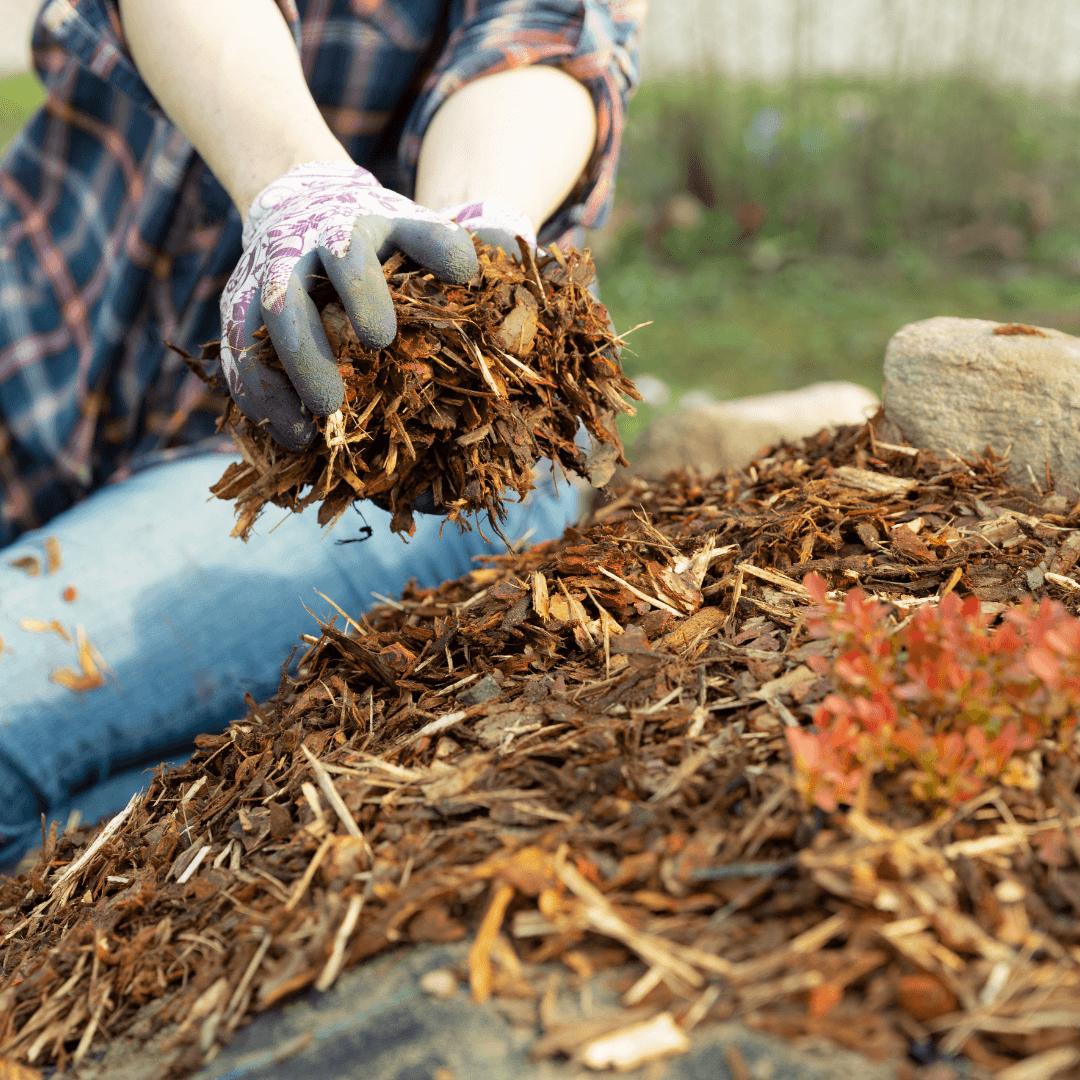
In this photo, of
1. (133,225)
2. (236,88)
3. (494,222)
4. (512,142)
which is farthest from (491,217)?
(133,225)

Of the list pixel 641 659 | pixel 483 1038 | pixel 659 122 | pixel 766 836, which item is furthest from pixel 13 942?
pixel 659 122

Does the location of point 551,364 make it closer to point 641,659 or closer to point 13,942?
point 641,659

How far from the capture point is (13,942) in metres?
1.56

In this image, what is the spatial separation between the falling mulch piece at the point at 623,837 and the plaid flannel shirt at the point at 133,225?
1561 millimetres

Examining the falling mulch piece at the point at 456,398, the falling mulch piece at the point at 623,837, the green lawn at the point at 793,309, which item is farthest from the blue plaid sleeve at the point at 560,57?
the green lawn at the point at 793,309

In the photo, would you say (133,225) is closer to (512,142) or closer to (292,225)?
(512,142)

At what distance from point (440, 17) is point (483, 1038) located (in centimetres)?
296

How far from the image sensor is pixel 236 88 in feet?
6.59

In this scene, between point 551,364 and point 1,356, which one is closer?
point 551,364

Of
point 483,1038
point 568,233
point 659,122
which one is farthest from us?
point 659,122

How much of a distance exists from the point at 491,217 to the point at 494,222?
19 millimetres

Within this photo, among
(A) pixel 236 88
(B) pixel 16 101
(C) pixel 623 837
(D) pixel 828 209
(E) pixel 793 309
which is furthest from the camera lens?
(B) pixel 16 101

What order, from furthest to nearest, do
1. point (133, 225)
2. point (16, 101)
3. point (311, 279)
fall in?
point (16, 101), point (133, 225), point (311, 279)

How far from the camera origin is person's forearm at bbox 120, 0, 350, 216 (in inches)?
77.3
